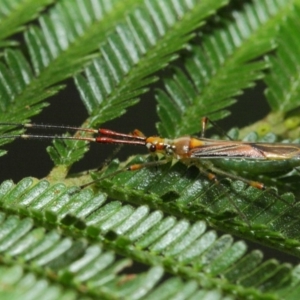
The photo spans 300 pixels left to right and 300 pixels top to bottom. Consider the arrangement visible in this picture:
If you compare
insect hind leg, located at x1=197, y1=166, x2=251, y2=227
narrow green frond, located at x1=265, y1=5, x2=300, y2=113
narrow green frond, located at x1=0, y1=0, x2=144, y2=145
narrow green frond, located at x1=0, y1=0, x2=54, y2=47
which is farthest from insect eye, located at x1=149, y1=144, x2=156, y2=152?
narrow green frond, located at x1=0, y1=0, x2=54, y2=47

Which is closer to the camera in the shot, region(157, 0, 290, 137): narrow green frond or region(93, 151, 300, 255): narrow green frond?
region(93, 151, 300, 255): narrow green frond

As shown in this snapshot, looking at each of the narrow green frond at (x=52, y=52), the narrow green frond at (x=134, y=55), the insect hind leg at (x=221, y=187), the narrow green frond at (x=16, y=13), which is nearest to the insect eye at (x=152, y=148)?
the narrow green frond at (x=134, y=55)

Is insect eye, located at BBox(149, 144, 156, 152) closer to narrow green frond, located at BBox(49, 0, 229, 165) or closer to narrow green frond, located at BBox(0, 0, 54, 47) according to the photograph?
narrow green frond, located at BBox(49, 0, 229, 165)

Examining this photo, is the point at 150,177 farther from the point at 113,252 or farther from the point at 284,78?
the point at 284,78

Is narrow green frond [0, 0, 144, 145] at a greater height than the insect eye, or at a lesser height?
greater

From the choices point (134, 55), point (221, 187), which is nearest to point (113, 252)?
point (221, 187)

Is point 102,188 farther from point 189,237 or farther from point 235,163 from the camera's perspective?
Answer: point 235,163
